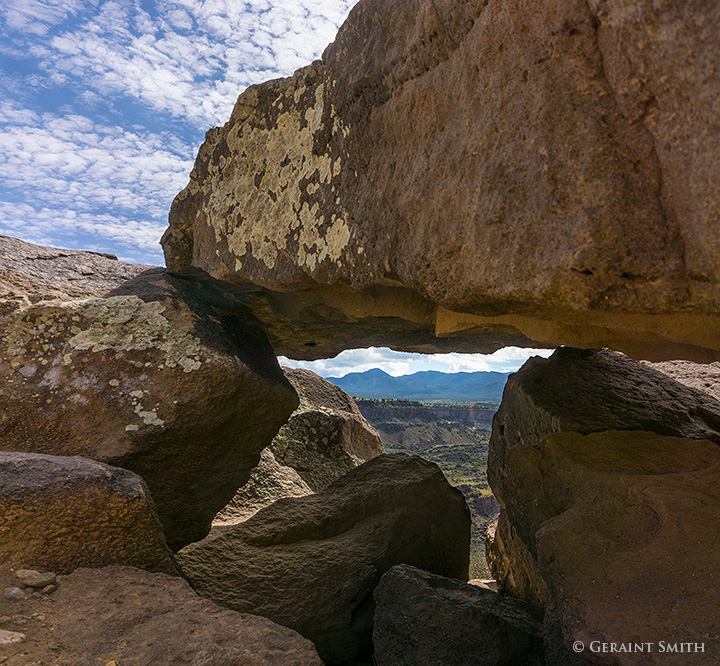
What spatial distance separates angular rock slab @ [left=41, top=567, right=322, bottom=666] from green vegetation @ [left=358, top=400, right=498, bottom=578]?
9.69 m

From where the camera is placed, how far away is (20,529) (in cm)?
158

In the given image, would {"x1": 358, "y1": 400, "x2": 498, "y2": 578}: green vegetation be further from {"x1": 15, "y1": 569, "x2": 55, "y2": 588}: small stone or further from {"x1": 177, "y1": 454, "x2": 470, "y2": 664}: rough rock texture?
{"x1": 15, "y1": 569, "x2": 55, "y2": 588}: small stone

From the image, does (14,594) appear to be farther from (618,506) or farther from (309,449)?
(309,449)

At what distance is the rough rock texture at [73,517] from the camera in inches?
62.1

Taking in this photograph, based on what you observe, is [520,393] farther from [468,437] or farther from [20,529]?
[468,437]

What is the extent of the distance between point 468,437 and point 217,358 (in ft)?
64.0

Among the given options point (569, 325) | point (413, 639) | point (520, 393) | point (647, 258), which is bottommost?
point (413, 639)

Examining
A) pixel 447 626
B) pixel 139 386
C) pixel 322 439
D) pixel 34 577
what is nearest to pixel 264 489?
pixel 322 439

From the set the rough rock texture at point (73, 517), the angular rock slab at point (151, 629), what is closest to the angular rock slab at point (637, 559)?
the angular rock slab at point (151, 629)

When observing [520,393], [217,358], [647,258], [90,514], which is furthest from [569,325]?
[90,514]

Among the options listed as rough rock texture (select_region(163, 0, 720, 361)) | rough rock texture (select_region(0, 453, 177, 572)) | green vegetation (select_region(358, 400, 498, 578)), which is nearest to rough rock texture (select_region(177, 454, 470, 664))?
rough rock texture (select_region(0, 453, 177, 572))

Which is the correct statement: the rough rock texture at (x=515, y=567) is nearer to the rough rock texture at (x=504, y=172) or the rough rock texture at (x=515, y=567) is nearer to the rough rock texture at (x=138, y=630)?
the rough rock texture at (x=504, y=172)

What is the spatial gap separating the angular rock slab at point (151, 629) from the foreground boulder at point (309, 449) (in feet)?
7.26

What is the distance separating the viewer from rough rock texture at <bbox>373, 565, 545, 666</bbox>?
1.95m
